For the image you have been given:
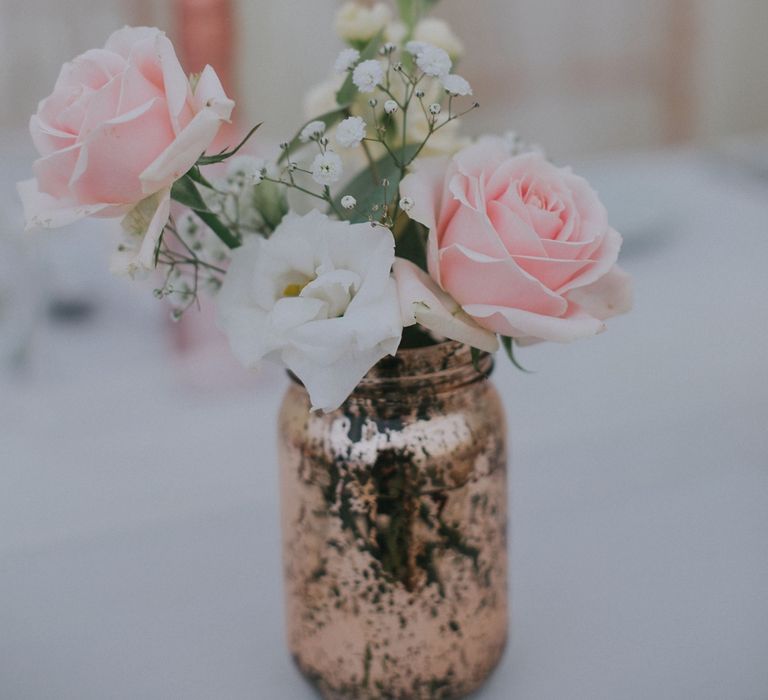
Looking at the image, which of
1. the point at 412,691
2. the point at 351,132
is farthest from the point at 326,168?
the point at 412,691

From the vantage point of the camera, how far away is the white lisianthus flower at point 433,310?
411 millimetres

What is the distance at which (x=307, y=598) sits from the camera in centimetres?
55

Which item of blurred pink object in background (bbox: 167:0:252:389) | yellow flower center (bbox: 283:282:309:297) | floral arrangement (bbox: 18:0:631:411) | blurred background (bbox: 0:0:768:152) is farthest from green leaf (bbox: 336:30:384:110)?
blurred background (bbox: 0:0:768:152)

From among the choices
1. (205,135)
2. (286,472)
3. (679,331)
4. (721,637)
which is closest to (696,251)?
(679,331)

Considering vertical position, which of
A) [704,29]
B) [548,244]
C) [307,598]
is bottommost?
[704,29]

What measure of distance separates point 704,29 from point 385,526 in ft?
8.72

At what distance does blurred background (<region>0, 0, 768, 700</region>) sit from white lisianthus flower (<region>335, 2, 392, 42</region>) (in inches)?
12.3

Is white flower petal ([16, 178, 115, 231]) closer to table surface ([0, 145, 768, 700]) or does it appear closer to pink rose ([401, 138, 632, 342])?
pink rose ([401, 138, 632, 342])

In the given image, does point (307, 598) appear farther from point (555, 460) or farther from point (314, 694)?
point (555, 460)

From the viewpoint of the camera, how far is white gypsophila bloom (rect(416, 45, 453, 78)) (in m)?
0.43

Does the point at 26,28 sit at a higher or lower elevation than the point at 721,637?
higher

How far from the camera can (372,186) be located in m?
0.51

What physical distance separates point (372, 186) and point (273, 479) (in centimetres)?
37

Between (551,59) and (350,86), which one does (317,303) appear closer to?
(350,86)
